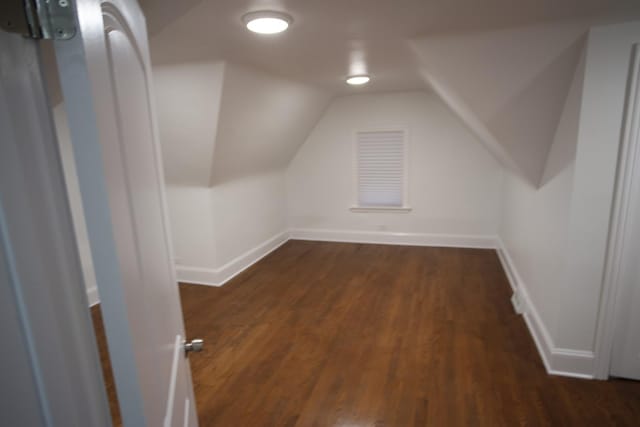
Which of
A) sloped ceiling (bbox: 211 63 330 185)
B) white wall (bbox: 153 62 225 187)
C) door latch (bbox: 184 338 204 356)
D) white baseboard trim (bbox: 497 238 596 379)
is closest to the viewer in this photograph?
door latch (bbox: 184 338 204 356)

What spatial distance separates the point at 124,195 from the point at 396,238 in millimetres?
4723

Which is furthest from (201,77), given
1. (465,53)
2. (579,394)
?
(579,394)

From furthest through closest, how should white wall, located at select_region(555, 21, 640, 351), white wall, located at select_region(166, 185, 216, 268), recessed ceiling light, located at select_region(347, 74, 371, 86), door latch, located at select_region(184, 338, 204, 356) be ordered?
white wall, located at select_region(166, 185, 216, 268) < recessed ceiling light, located at select_region(347, 74, 371, 86) < white wall, located at select_region(555, 21, 640, 351) < door latch, located at select_region(184, 338, 204, 356)

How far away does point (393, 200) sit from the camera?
5.07m

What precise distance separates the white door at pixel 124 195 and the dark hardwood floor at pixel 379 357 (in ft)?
4.51

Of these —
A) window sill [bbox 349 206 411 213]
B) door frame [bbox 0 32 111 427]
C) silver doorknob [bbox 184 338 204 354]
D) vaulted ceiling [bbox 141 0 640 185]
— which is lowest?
window sill [bbox 349 206 411 213]

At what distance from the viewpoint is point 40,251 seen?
485 millimetres

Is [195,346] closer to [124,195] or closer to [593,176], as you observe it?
[124,195]

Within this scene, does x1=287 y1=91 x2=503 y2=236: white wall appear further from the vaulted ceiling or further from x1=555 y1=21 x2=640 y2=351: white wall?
x1=555 y1=21 x2=640 y2=351: white wall

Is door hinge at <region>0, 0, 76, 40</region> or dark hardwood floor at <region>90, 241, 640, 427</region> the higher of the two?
door hinge at <region>0, 0, 76, 40</region>

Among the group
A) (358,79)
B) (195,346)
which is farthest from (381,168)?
(195,346)

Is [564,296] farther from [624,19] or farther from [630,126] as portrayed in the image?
[624,19]

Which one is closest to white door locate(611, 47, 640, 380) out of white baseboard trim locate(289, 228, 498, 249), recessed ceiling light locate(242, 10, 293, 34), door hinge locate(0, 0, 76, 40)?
recessed ceiling light locate(242, 10, 293, 34)

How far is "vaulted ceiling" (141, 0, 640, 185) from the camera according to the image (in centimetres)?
161
